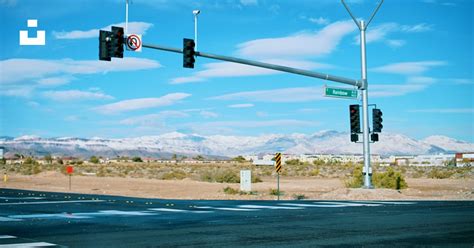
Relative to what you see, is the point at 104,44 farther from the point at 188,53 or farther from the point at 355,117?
the point at 355,117

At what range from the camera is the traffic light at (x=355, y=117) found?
29.5 m

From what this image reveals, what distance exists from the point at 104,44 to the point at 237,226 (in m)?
10.4

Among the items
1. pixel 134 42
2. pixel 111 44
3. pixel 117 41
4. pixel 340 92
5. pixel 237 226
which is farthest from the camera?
pixel 340 92

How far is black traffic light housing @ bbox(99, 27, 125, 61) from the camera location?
76.4ft

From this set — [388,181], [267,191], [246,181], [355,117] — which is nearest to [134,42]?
[355,117]

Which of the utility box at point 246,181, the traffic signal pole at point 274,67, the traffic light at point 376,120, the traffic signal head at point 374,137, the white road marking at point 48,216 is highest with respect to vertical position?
the traffic signal pole at point 274,67

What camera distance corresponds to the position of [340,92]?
29.4 meters

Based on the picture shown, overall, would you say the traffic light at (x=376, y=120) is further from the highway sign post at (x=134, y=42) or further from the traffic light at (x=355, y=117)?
the highway sign post at (x=134, y=42)

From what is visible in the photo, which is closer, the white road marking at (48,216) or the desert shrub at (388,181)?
the white road marking at (48,216)

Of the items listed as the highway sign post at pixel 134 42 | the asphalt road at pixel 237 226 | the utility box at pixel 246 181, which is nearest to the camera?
the asphalt road at pixel 237 226

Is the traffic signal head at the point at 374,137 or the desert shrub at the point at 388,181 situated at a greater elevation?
the traffic signal head at the point at 374,137

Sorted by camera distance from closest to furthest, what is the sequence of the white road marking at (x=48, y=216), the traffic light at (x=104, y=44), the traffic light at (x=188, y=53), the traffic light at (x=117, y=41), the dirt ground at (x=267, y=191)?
the white road marking at (x=48, y=216) → the traffic light at (x=104, y=44) → the traffic light at (x=117, y=41) → the traffic light at (x=188, y=53) → the dirt ground at (x=267, y=191)

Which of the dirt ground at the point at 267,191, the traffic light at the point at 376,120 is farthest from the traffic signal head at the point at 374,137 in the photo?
the dirt ground at the point at 267,191

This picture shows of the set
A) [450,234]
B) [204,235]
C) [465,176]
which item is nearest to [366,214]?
[450,234]
